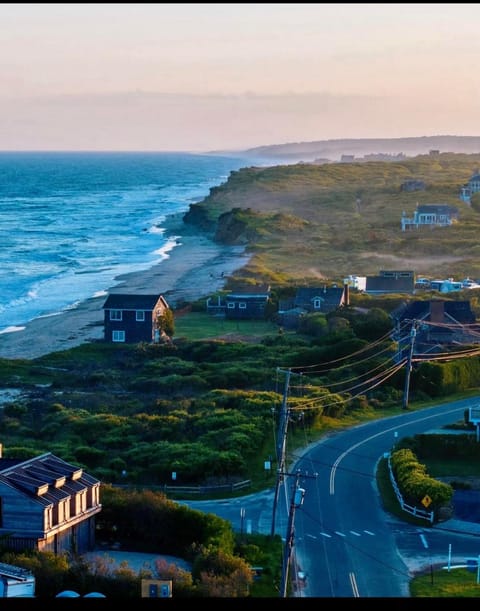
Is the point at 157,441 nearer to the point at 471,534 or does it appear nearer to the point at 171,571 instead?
the point at 471,534

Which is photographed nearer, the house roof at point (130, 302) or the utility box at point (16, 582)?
the utility box at point (16, 582)

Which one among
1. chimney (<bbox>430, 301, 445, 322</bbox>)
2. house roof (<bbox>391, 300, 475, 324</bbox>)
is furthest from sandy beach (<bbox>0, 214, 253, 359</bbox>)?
chimney (<bbox>430, 301, 445, 322</bbox>)

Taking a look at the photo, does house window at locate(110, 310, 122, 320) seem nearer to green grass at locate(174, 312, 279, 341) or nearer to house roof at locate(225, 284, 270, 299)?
green grass at locate(174, 312, 279, 341)

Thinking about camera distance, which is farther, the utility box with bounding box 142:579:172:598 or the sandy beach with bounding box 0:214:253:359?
the sandy beach with bounding box 0:214:253:359

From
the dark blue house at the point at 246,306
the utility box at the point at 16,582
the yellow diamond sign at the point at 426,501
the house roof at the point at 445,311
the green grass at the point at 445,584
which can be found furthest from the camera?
the dark blue house at the point at 246,306

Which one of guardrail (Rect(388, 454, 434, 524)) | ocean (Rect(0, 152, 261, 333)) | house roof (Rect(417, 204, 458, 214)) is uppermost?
house roof (Rect(417, 204, 458, 214))

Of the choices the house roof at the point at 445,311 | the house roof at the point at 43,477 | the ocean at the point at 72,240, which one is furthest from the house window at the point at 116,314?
the house roof at the point at 43,477

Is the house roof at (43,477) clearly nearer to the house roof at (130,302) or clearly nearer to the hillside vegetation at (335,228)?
the house roof at (130,302)

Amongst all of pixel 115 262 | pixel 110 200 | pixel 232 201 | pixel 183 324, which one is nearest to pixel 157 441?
pixel 183 324
